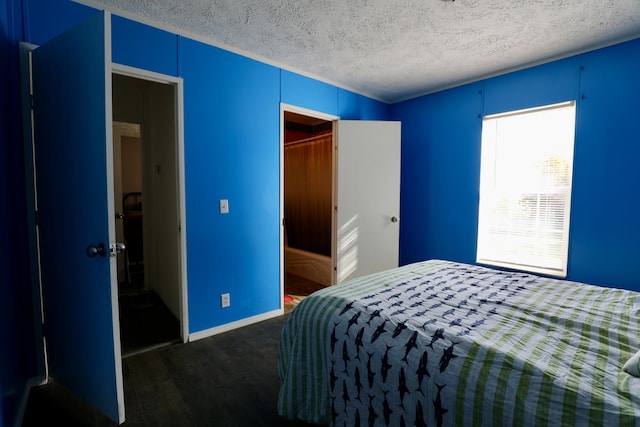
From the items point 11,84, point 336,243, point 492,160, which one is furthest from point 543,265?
point 11,84

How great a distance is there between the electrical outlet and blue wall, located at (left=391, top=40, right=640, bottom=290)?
2423mm

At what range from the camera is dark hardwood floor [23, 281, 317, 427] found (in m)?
1.66

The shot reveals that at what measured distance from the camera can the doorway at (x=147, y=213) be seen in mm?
2666

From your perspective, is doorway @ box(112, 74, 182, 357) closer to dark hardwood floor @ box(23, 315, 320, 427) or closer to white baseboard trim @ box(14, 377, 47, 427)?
dark hardwood floor @ box(23, 315, 320, 427)

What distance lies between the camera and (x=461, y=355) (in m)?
1.09

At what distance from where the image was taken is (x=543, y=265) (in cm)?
295

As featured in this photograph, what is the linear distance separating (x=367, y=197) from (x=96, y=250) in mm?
2674

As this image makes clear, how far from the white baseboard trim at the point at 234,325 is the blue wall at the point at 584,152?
6.70 ft

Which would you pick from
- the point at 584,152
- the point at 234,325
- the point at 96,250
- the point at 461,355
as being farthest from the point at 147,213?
the point at 584,152

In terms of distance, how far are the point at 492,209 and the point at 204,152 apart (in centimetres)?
293

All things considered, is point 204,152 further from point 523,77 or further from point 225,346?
point 523,77

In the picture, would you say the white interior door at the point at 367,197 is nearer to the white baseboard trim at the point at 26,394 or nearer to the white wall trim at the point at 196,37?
the white wall trim at the point at 196,37

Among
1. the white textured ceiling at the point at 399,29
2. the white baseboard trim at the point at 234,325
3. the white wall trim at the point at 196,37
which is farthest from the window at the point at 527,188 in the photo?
the white baseboard trim at the point at 234,325

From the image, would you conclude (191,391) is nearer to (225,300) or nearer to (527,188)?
(225,300)
